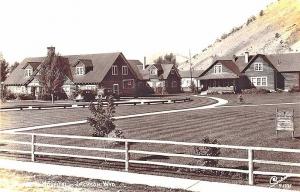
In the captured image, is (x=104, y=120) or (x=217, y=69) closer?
(x=104, y=120)

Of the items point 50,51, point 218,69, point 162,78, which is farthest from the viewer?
point 162,78

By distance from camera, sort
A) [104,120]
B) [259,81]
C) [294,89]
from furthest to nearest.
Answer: [259,81] → [294,89] → [104,120]

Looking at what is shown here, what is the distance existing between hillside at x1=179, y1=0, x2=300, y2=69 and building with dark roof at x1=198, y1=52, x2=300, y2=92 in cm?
5047

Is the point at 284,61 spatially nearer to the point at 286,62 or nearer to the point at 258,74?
the point at 286,62

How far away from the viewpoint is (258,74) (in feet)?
247

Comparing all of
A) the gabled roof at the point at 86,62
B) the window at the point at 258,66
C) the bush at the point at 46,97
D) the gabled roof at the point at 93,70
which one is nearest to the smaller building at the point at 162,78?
the gabled roof at the point at 93,70

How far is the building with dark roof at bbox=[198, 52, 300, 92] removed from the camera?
74.2 metres

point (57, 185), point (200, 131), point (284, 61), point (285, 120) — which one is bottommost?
point (57, 185)

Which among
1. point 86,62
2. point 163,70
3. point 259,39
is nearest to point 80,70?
point 86,62

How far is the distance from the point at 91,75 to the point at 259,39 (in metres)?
99.4

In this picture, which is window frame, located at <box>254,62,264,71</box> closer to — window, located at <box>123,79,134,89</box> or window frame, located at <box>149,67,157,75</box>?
window, located at <box>123,79,134,89</box>

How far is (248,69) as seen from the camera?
253ft

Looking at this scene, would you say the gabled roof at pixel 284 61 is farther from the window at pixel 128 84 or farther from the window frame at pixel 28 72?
the window frame at pixel 28 72

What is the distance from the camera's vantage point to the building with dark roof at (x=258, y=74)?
243ft
